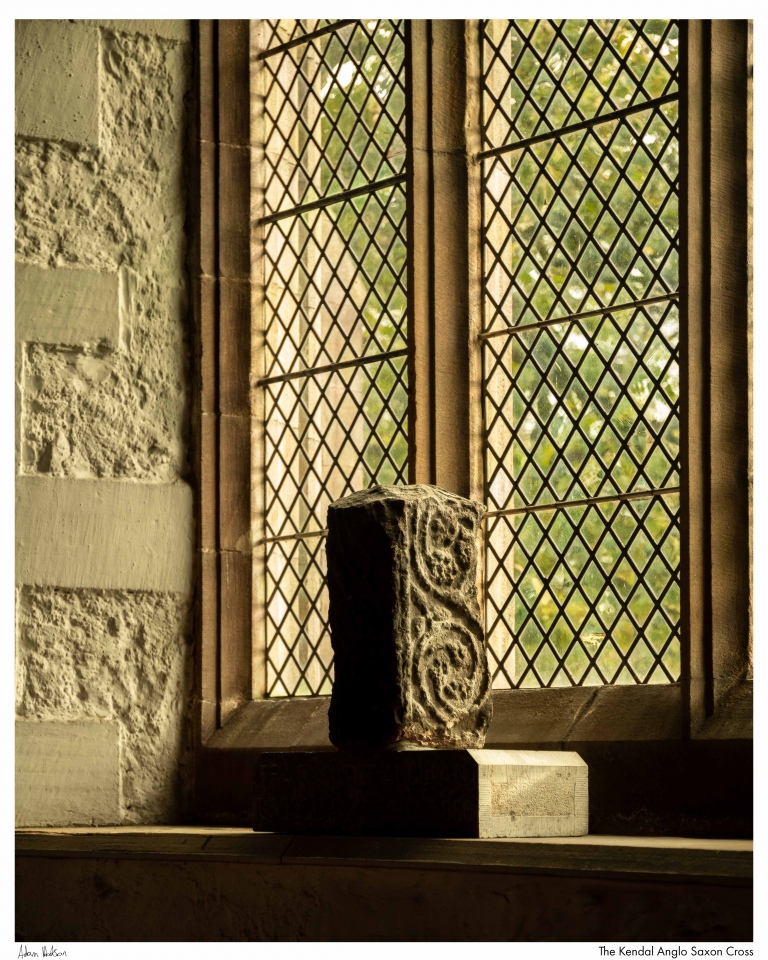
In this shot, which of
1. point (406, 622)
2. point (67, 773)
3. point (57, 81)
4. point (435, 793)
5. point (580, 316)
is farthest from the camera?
point (57, 81)

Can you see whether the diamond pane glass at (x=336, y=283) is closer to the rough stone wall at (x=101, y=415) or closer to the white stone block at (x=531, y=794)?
the rough stone wall at (x=101, y=415)

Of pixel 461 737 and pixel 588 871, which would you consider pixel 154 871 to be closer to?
pixel 461 737

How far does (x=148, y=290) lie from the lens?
5.49m

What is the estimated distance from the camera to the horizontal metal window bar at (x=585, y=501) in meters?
4.40

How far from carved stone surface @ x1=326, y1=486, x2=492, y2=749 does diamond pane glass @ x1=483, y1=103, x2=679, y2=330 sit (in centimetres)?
106

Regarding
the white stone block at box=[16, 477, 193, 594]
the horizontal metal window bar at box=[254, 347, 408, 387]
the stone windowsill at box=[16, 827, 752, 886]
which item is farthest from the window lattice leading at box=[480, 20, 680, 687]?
the white stone block at box=[16, 477, 193, 594]

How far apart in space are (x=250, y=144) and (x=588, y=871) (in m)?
3.28

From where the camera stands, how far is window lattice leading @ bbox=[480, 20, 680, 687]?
14.5 ft

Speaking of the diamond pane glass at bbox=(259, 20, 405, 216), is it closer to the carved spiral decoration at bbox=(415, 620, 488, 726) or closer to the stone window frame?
the stone window frame

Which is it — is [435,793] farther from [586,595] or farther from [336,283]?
[336,283]

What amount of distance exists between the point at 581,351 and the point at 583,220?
387mm

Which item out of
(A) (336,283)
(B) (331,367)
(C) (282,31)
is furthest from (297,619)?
(C) (282,31)

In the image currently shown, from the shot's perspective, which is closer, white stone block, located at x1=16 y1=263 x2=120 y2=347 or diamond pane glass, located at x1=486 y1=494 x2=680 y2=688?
diamond pane glass, located at x1=486 y1=494 x2=680 y2=688

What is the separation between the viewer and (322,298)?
549cm
